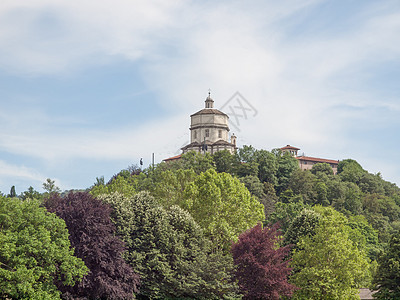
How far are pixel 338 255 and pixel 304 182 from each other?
2451 inches

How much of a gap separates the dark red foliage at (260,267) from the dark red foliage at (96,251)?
25.6ft

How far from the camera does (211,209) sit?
47875mm

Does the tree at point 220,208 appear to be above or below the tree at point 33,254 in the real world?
above

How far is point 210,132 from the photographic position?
11038cm

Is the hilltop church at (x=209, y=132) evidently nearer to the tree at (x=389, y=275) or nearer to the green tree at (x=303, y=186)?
the green tree at (x=303, y=186)

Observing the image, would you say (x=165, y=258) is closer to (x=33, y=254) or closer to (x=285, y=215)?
(x=33, y=254)

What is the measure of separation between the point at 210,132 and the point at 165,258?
7236cm

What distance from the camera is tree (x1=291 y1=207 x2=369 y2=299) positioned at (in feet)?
128

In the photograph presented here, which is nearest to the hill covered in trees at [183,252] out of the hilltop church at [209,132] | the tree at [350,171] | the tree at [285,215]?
the tree at [285,215]

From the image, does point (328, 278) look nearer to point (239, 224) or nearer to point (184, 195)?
point (239, 224)

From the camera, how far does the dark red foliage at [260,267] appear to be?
1485 inches

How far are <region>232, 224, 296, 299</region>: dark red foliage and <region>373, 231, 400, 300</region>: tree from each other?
320 inches

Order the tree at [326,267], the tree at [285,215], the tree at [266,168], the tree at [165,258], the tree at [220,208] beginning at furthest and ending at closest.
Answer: the tree at [266,168], the tree at [285,215], the tree at [220,208], the tree at [326,267], the tree at [165,258]

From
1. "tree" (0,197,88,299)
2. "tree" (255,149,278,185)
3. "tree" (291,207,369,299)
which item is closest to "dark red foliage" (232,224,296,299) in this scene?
"tree" (291,207,369,299)
